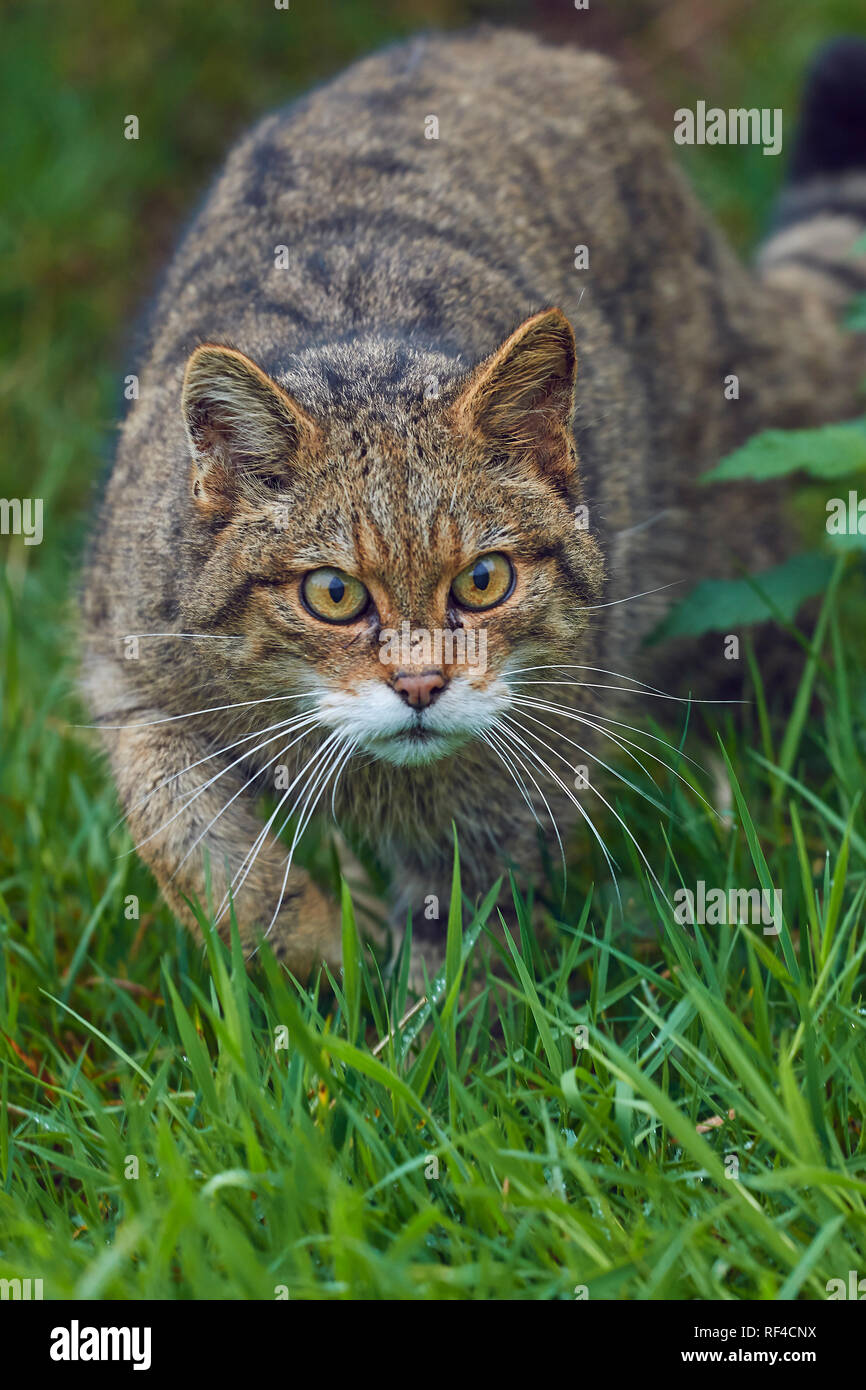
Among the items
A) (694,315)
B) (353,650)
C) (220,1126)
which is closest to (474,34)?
(694,315)

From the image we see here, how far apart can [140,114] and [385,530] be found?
5312mm

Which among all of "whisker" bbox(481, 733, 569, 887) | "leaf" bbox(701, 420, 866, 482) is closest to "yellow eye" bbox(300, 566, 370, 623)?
"whisker" bbox(481, 733, 569, 887)

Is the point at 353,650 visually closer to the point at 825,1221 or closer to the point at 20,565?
the point at 825,1221

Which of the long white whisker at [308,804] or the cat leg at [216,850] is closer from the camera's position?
the long white whisker at [308,804]

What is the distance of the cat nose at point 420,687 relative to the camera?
2.97 m

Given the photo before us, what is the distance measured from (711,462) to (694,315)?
512 millimetres

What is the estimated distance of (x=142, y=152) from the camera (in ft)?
24.2

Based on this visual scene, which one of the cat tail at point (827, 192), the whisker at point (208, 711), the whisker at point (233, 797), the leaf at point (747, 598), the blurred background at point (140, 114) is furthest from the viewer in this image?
the blurred background at point (140, 114)

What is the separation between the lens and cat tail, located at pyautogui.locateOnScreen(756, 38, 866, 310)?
569 centimetres

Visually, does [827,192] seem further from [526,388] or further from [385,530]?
[385,530]

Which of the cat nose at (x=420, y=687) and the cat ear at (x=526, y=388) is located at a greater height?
the cat ear at (x=526, y=388)

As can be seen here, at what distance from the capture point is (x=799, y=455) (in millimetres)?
3836

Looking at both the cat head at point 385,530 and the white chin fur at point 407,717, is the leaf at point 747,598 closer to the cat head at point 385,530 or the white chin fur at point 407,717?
the cat head at point 385,530

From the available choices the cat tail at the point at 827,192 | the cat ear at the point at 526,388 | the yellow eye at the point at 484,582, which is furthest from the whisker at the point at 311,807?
the cat tail at the point at 827,192
